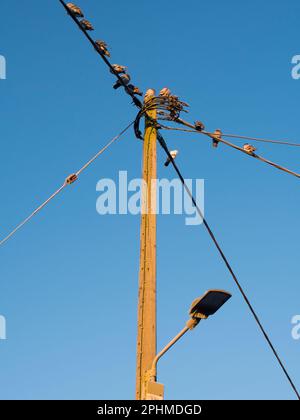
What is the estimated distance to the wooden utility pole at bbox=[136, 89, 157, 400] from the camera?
23.4 ft

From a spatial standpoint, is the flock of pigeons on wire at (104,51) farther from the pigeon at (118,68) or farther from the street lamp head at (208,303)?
the street lamp head at (208,303)

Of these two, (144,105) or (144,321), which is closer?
(144,321)

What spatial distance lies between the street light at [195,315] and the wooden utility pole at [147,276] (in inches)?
5.2

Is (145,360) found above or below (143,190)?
below

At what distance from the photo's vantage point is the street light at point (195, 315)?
6.59m

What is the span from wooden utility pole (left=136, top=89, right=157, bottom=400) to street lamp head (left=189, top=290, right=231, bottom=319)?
0.79 meters

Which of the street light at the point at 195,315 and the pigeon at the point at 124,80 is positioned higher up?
the pigeon at the point at 124,80

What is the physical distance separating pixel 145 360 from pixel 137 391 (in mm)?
349

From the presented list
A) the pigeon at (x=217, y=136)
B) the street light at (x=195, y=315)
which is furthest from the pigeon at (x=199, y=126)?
the street light at (x=195, y=315)

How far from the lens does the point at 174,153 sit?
9.73m

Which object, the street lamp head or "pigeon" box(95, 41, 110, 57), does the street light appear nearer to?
the street lamp head

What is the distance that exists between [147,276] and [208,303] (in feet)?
3.91
